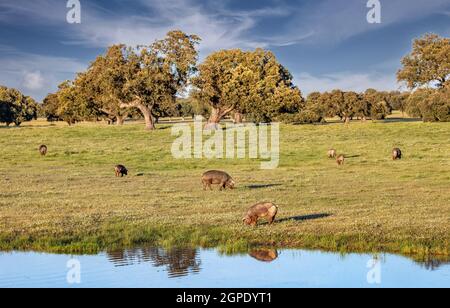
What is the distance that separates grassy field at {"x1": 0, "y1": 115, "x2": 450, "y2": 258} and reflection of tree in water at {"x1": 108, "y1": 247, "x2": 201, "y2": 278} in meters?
0.99

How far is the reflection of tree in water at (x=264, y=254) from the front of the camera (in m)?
15.7

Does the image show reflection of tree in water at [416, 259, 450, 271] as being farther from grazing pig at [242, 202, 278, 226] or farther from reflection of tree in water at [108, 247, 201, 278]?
reflection of tree in water at [108, 247, 201, 278]

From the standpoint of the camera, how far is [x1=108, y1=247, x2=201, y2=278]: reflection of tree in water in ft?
48.2

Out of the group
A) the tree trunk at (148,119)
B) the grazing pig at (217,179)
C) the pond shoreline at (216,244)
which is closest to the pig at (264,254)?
the pond shoreline at (216,244)

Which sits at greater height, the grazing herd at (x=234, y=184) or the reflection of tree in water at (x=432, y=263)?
the grazing herd at (x=234, y=184)

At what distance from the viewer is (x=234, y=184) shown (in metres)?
30.5

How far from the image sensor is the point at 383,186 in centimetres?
3056

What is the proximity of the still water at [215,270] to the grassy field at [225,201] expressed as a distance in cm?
97

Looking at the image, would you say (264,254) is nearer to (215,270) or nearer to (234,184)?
(215,270)

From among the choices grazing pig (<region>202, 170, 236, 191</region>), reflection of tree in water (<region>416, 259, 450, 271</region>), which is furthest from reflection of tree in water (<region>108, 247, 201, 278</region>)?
grazing pig (<region>202, 170, 236, 191</region>)

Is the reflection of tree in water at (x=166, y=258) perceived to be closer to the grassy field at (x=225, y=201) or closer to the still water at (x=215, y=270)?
the still water at (x=215, y=270)

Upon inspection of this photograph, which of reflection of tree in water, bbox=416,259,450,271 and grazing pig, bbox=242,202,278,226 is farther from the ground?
grazing pig, bbox=242,202,278,226
